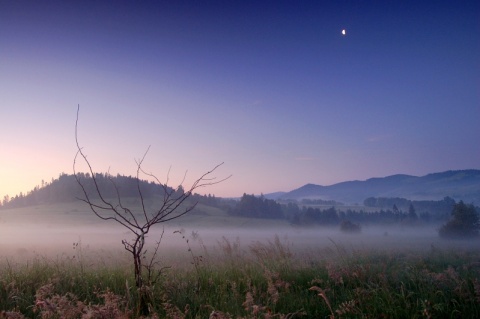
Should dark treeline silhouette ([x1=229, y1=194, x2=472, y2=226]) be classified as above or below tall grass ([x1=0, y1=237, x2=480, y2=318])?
below

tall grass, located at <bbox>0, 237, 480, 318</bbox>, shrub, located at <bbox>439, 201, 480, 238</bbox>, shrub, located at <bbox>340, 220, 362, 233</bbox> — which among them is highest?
tall grass, located at <bbox>0, 237, 480, 318</bbox>

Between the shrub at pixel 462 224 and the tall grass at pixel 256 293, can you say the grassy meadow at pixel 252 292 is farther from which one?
the shrub at pixel 462 224

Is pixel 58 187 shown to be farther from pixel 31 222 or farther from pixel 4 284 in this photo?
pixel 4 284

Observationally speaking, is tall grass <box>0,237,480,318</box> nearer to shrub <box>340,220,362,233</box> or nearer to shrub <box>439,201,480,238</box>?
shrub <box>439,201,480,238</box>

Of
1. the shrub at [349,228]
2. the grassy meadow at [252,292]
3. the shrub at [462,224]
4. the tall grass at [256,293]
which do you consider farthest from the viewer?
the shrub at [349,228]

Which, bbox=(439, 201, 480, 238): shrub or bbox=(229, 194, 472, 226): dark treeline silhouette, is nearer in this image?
bbox=(439, 201, 480, 238): shrub

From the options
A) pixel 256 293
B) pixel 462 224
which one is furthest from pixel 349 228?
pixel 256 293

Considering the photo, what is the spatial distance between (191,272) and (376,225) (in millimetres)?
131162

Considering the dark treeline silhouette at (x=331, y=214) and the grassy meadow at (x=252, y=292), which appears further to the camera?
the dark treeline silhouette at (x=331, y=214)

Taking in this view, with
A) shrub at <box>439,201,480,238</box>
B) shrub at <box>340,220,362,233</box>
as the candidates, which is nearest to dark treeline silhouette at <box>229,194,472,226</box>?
shrub at <box>340,220,362,233</box>

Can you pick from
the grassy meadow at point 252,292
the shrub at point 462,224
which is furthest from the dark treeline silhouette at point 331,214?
the grassy meadow at point 252,292

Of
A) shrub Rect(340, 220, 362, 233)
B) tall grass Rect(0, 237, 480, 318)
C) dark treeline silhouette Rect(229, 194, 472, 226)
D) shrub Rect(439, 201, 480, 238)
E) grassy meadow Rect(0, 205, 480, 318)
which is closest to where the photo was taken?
grassy meadow Rect(0, 205, 480, 318)

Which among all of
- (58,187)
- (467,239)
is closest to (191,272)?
(467,239)

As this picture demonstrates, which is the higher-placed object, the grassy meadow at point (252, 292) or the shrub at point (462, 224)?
the grassy meadow at point (252, 292)
